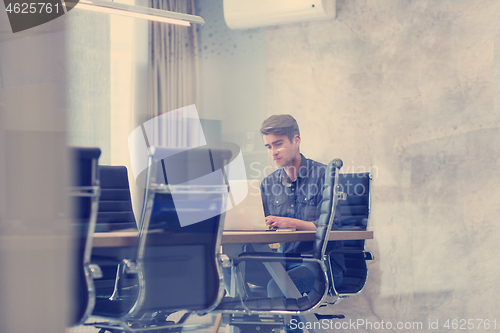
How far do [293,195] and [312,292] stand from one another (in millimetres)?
792

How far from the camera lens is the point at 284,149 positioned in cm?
292

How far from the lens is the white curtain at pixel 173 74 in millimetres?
4078

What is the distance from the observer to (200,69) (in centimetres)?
432

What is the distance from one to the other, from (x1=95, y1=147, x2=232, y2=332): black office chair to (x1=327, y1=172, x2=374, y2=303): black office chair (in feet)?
4.03

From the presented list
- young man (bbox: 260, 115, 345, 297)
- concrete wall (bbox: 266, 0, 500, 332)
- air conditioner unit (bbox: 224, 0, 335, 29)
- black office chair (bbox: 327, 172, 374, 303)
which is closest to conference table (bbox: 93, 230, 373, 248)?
young man (bbox: 260, 115, 345, 297)

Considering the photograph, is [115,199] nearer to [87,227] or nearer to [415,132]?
[87,227]

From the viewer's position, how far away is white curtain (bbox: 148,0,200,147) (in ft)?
13.4

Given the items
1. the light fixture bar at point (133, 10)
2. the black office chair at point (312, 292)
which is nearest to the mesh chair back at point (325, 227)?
the black office chair at point (312, 292)

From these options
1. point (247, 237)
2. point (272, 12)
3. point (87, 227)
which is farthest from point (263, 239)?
point (272, 12)

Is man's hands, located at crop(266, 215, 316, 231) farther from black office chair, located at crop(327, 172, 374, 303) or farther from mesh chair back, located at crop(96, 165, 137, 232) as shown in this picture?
mesh chair back, located at crop(96, 165, 137, 232)

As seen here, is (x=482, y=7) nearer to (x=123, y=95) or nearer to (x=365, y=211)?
(x=365, y=211)

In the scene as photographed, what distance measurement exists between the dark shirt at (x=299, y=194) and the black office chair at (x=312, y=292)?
0.48 meters

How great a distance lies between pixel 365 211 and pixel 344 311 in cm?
113

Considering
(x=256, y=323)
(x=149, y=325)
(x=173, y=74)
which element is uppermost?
(x=173, y=74)
